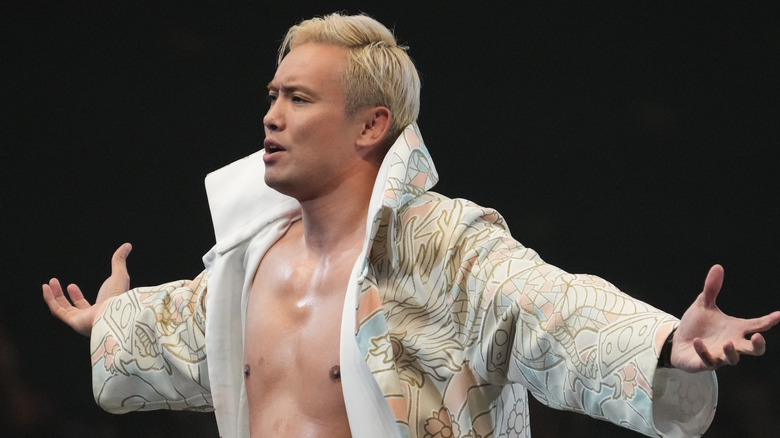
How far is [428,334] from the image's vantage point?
6.39 feet

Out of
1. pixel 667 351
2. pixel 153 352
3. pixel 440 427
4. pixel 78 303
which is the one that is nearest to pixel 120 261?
pixel 78 303

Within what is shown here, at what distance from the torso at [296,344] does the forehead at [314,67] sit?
0.95 ft

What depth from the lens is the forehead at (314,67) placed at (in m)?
2.09

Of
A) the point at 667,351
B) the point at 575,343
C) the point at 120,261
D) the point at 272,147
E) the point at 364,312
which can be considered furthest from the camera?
the point at 120,261

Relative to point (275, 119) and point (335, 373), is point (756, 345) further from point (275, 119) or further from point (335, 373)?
point (275, 119)

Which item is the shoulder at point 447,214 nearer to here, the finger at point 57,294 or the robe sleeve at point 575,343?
the robe sleeve at point 575,343

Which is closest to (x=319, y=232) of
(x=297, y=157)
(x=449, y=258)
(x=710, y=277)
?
(x=297, y=157)

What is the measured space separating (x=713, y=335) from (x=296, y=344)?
757 mm

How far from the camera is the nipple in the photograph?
6.41 feet

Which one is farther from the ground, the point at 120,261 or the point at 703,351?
the point at 703,351

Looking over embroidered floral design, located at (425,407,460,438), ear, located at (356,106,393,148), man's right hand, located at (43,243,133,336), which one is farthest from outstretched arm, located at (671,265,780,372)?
man's right hand, located at (43,243,133,336)

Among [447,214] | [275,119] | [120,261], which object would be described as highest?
[275,119]

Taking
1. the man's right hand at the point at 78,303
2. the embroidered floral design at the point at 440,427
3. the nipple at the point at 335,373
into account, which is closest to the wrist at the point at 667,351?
the embroidered floral design at the point at 440,427

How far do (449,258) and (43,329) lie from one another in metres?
1.50
